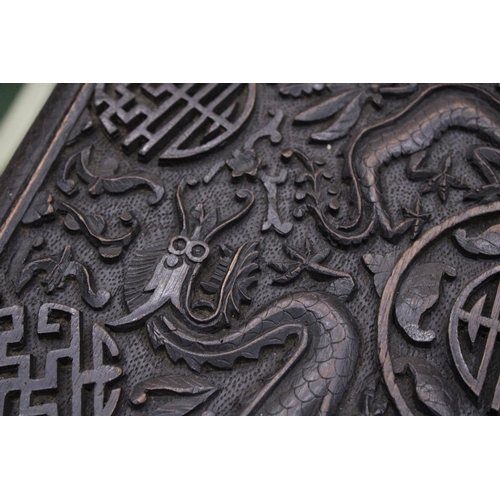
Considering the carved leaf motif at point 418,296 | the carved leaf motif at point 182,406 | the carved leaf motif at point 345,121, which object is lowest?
the carved leaf motif at point 182,406

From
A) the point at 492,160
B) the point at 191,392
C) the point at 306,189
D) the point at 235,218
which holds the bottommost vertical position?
the point at 191,392

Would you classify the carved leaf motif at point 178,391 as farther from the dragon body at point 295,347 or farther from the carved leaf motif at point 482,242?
the carved leaf motif at point 482,242

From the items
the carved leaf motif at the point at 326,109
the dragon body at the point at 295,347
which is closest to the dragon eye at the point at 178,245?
the dragon body at the point at 295,347

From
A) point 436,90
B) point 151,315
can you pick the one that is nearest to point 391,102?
point 436,90

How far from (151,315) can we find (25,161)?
41cm

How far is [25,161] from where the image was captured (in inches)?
43.8

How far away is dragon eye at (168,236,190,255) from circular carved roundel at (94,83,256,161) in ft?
0.59

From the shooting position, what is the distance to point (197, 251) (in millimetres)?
1004

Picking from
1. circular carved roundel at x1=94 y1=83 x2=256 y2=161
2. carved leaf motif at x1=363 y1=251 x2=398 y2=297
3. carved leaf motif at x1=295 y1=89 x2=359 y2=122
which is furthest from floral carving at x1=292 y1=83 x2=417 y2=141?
A: carved leaf motif at x1=363 y1=251 x2=398 y2=297

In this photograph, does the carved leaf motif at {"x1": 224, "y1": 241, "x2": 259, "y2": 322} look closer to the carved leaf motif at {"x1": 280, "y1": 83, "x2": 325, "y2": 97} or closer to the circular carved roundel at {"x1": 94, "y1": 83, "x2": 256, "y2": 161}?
the circular carved roundel at {"x1": 94, "y1": 83, "x2": 256, "y2": 161}

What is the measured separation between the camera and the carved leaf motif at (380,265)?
957 mm

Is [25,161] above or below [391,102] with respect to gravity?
below

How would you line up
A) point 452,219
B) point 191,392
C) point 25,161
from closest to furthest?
point 191,392, point 452,219, point 25,161

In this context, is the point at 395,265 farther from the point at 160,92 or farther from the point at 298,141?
the point at 160,92
